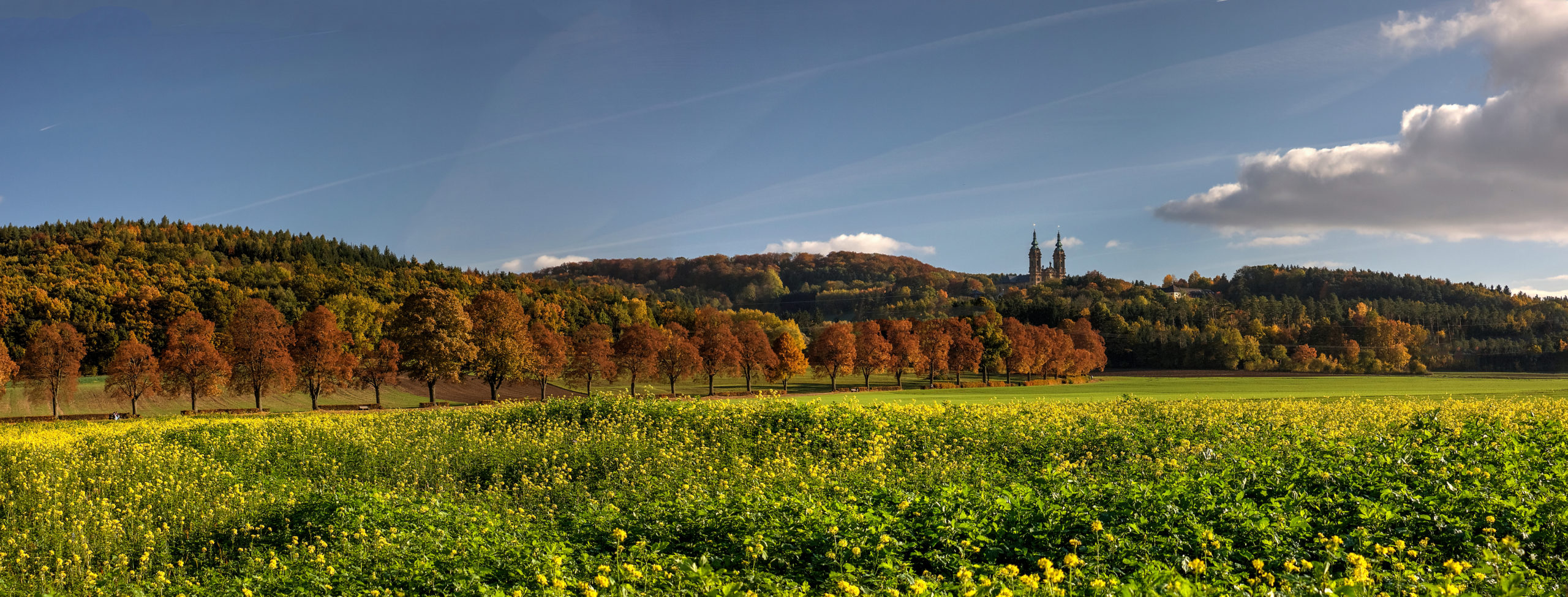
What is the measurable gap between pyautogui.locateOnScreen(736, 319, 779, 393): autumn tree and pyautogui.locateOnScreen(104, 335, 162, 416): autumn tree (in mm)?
43677

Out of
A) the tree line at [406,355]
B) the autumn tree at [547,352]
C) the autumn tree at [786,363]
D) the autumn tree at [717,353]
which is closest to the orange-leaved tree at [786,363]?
the autumn tree at [786,363]

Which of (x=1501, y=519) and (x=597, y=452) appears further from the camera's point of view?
(x=597, y=452)

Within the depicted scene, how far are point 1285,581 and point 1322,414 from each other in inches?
728

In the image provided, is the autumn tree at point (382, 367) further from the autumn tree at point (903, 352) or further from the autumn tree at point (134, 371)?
the autumn tree at point (903, 352)

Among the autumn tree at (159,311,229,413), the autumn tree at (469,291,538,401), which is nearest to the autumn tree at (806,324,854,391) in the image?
the autumn tree at (469,291,538,401)

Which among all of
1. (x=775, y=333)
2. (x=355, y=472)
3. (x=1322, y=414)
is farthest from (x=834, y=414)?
(x=775, y=333)

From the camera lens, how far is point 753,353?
7531 cm

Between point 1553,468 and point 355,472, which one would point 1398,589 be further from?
point 355,472

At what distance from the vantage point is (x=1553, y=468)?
10.9 meters

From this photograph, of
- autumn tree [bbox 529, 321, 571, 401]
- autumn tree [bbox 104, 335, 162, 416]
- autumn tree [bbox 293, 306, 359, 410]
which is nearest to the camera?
autumn tree [bbox 104, 335, 162, 416]

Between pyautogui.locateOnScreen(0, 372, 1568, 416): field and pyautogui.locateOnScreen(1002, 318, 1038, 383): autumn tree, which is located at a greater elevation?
pyautogui.locateOnScreen(1002, 318, 1038, 383): autumn tree

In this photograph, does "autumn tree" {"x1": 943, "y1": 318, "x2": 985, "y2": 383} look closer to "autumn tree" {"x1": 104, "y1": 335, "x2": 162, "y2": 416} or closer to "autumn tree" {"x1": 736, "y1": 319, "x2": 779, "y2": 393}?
"autumn tree" {"x1": 736, "y1": 319, "x2": 779, "y2": 393}

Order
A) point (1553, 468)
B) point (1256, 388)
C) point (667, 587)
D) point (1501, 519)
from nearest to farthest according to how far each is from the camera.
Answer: point (667, 587)
point (1501, 519)
point (1553, 468)
point (1256, 388)

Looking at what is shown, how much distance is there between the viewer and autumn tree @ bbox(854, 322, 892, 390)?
7769cm
